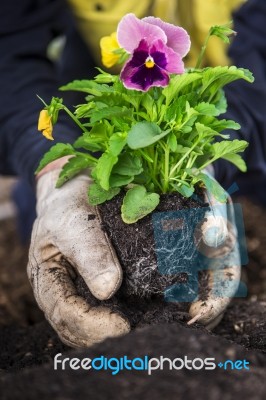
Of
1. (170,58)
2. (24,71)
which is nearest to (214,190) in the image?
(170,58)

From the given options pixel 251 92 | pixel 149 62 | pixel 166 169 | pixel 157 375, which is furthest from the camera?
pixel 251 92

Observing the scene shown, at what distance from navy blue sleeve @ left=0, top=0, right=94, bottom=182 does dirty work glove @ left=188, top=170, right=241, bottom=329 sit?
60cm

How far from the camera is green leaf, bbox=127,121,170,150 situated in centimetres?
112

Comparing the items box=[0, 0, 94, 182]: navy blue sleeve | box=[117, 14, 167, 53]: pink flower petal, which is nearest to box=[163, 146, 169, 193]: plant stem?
box=[117, 14, 167, 53]: pink flower petal

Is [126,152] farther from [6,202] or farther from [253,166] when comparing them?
[6,202]

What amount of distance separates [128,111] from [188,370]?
0.51m

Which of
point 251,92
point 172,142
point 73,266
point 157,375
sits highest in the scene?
point 172,142

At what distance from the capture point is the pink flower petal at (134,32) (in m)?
1.14

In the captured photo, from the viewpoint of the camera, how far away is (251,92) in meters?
2.01

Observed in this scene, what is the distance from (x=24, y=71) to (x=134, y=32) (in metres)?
0.93

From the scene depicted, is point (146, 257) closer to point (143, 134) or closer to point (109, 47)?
point (143, 134)

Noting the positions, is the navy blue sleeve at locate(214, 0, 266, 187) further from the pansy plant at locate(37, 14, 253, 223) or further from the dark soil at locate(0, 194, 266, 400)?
the dark soil at locate(0, 194, 266, 400)

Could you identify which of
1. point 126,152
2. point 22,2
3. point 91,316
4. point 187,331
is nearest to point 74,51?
point 22,2

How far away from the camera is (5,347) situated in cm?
151
